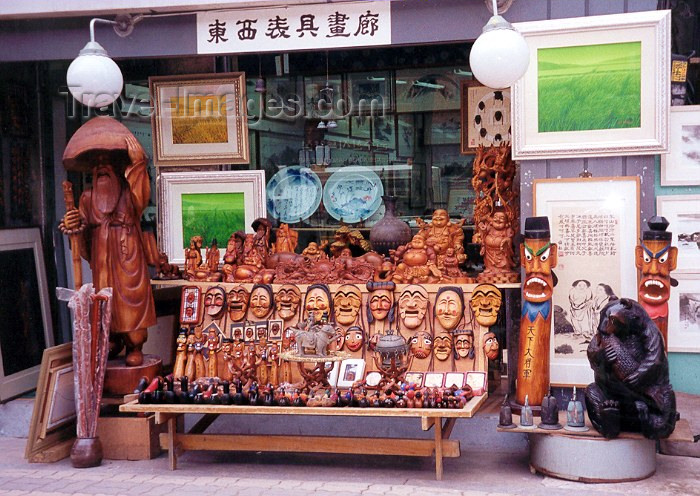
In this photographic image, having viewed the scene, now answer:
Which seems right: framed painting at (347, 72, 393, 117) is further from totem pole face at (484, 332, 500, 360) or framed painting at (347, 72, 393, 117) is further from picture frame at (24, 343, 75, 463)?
picture frame at (24, 343, 75, 463)

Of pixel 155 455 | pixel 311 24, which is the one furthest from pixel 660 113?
pixel 155 455

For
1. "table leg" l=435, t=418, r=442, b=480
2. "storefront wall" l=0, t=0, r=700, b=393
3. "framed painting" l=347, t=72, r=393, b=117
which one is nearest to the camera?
"table leg" l=435, t=418, r=442, b=480

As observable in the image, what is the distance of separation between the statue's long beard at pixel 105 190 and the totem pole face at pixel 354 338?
6.66 feet

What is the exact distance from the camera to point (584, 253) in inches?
250

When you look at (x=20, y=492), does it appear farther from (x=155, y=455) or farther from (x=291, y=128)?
(x=291, y=128)

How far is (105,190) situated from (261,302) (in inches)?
57.7

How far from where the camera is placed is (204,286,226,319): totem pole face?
695 cm

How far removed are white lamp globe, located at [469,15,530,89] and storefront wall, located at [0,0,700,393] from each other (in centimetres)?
95

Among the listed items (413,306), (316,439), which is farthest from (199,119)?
(316,439)

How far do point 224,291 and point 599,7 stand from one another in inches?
139

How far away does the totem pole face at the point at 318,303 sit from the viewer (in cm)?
676

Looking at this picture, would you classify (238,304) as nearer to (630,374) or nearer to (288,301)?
(288,301)

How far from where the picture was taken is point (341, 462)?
6328 millimetres

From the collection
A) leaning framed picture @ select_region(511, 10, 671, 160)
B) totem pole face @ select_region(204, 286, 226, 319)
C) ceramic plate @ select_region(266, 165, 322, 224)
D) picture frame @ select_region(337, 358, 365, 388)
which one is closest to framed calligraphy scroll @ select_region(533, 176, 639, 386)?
leaning framed picture @ select_region(511, 10, 671, 160)
